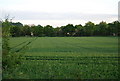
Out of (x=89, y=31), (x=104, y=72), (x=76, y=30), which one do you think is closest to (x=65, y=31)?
(x=76, y=30)

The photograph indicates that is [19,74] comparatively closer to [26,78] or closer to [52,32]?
[26,78]

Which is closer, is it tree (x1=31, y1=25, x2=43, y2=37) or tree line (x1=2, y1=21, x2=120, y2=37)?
tree line (x1=2, y1=21, x2=120, y2=37)

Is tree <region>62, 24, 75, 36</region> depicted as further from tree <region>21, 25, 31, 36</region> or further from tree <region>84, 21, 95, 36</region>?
tree <region>21, 25, 31, 36</region>

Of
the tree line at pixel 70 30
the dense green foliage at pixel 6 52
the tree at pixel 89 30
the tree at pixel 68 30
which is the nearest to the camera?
the dense green foliage at pixel 6 52

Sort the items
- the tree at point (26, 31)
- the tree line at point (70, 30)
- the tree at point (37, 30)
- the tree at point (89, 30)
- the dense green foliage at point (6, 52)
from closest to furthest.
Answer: the dense green foliage at point (6, 52) → the tree line at point (70, 30) → the tree at point (89, 30) → the tree at point (26, 31) → the tree at point (37, 30)

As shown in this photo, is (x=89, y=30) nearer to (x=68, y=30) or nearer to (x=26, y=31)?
(x=68, y=30)

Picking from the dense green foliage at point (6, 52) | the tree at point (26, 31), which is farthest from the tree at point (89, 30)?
the dense green foliage at point (6, 52)

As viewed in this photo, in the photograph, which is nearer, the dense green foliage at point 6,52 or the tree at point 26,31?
the dense green foliage at point 6,52

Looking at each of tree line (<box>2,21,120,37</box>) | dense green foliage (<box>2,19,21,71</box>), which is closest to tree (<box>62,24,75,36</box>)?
tree line (<box>2,21,120,37</box>)

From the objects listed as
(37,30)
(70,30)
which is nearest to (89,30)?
(70,30)

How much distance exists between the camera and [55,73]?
935 centimetres

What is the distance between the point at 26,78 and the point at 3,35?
191cm

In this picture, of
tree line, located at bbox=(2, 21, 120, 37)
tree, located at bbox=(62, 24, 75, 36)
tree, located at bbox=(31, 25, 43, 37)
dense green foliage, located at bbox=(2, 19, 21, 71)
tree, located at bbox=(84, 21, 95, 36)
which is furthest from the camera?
tree, located at bbox=(62, 24, 75, 36)

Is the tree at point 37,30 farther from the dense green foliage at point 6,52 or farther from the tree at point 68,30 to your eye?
the dense green foliage at point 6,52
